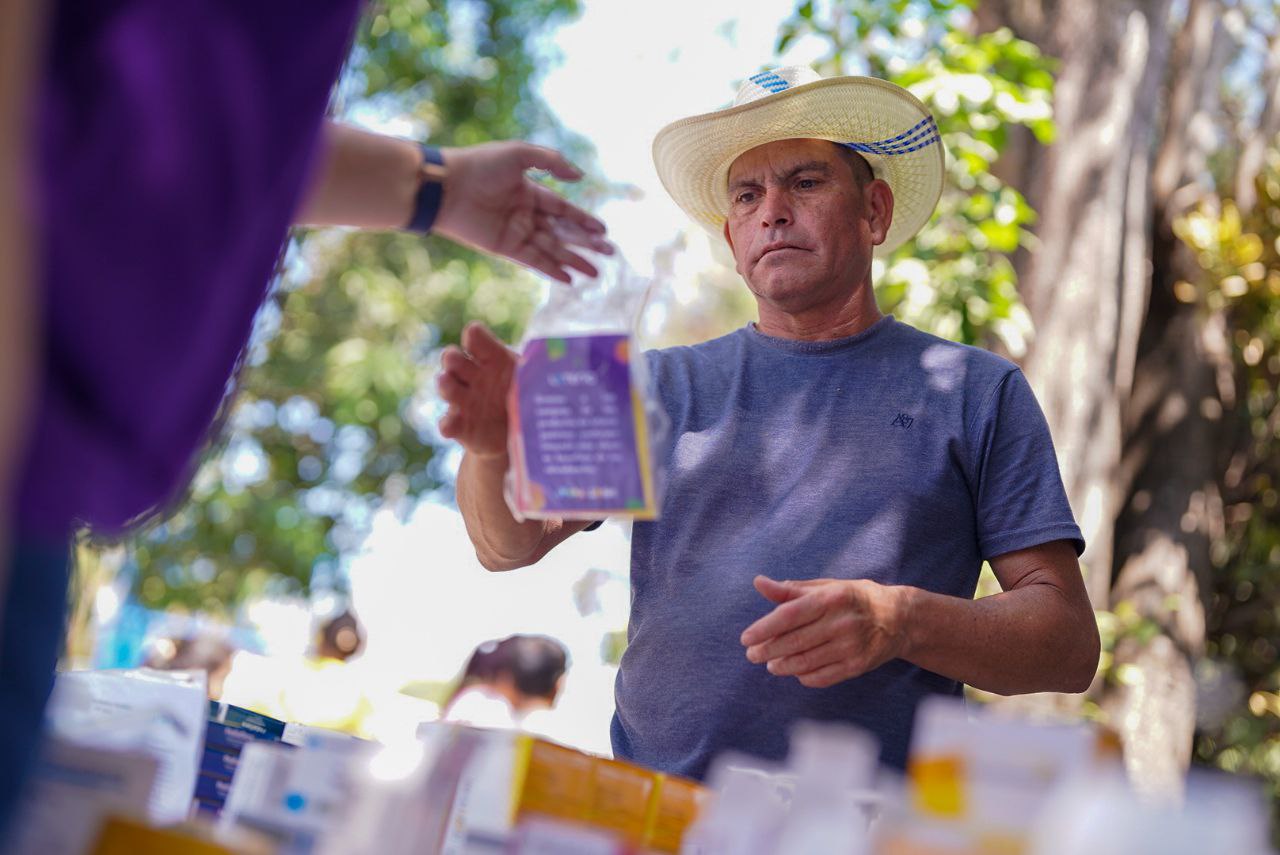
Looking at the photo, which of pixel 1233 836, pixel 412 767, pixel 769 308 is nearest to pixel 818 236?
pixel 769 308

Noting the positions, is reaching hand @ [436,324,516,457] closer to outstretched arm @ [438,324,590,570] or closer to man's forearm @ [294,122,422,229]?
outstretched arm @ [438,324,590,570]

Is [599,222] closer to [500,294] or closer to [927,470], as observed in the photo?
[927,470]

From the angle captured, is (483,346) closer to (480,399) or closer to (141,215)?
(480,399)

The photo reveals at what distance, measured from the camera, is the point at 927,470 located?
1.89m

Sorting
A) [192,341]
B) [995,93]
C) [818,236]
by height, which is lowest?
[192,341]

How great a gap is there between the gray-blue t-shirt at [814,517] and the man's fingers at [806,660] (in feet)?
1.09

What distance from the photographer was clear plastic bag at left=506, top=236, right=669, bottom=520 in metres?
1.13

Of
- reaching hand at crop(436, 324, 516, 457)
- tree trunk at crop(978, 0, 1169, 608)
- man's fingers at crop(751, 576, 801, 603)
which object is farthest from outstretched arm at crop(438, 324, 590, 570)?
tree trunk at crop(978, 0, 1169, 608)

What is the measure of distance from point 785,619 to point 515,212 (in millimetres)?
546

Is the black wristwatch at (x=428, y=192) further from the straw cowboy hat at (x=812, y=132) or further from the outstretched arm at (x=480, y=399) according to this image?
the straw cowboy hat at (x=812, y=132)

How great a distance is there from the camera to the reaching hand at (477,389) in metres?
1.31

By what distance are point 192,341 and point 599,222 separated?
56 cm

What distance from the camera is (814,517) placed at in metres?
1.86

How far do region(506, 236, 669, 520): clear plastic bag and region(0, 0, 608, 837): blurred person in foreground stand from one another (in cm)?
38
